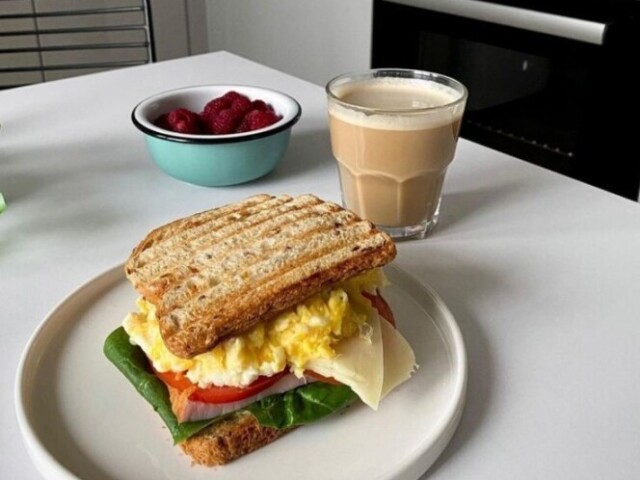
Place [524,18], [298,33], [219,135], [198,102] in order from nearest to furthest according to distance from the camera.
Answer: [219,135] < [198,102] < [524,18] < [298,33]

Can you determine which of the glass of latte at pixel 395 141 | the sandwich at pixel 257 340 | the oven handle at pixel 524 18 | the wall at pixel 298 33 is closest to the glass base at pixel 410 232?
the glass of latte at pixel 395 141

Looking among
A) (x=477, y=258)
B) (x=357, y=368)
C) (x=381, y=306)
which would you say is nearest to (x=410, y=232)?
(x=477, y=258)

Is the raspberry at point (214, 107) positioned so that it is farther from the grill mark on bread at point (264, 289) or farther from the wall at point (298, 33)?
the wall at point (298, 33)

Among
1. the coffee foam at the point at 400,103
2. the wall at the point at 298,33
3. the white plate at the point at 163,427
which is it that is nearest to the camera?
the white plate at the point at 163,427

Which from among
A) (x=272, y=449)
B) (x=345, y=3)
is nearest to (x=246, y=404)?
(x=272, y=449)

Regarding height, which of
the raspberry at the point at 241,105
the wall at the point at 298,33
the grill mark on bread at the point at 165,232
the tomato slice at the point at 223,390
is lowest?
the wall at the point at 298,33

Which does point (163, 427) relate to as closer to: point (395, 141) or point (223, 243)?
point (223, 243)

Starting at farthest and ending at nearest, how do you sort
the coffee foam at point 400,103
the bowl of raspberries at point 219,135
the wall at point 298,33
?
the wall at point 298,33
the bowl of raspberries at point 219,135
the coffee foam at point 400,103

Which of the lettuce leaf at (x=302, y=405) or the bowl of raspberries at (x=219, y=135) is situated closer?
the lettuce leaf at (x=302, y=405)
